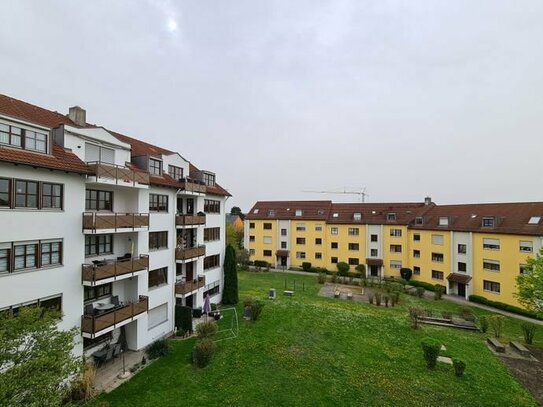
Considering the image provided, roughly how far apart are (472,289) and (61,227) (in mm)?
44362

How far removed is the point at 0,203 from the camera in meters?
12.0

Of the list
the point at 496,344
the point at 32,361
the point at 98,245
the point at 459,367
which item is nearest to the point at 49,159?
the point at 98,245

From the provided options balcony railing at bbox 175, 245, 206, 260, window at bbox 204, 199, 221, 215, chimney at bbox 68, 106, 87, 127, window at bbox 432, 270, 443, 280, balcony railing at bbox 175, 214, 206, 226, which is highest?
chimney at bbox 68, 106, 87, 127

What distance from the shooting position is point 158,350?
58.9ft

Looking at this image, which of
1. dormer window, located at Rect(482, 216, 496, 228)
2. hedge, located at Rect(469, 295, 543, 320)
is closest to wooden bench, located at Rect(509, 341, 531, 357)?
hedge, located at Rect(469, 295, 543, 320)

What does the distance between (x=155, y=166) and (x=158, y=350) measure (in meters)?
12.7

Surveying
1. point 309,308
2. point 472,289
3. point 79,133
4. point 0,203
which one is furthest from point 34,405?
point 472,289

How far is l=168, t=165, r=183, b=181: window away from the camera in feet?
76.4

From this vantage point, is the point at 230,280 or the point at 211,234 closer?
the point at 211,234

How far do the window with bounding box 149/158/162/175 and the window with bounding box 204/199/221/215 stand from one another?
6.39m

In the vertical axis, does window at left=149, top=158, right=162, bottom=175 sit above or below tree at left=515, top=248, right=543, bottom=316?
above

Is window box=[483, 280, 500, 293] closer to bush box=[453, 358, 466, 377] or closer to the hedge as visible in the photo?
the hedge

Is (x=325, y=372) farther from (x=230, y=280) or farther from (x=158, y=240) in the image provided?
(x=230, y=280)

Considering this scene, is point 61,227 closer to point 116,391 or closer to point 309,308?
point 116,391
